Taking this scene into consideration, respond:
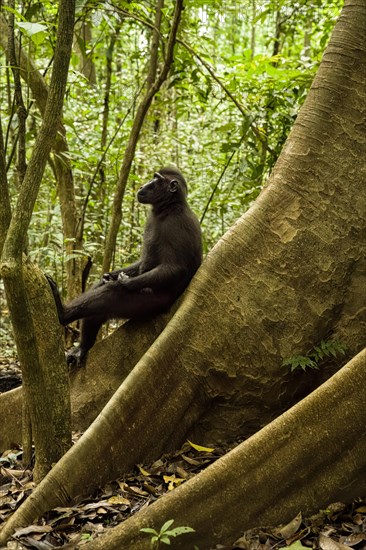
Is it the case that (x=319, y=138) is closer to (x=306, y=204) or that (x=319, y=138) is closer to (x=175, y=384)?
(x=306, y=204)

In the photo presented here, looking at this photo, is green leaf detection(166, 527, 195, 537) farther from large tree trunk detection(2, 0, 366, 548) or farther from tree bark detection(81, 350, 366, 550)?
large tree trunk detection(2, 0, 366, 548)

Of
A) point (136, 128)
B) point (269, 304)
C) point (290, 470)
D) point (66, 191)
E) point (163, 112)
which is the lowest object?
point (290, 470)

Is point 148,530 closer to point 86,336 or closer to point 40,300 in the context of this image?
point 40,300

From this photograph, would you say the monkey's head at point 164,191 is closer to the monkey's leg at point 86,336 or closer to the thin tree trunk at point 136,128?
the thin tree trunk at point 136,128

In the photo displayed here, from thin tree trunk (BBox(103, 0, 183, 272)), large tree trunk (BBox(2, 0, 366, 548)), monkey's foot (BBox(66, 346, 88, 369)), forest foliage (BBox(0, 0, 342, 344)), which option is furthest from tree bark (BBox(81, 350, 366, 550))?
thin tree trunk (BBox(103, 0, 183, 272))

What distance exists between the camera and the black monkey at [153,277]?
19.3 ft

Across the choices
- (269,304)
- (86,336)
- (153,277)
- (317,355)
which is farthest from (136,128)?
(317,355)

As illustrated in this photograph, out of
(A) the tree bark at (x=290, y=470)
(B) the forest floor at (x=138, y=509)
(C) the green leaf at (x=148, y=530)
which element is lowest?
(B) the forest floor at (x=138, y=509)

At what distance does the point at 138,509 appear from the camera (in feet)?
13.8

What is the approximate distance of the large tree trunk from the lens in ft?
15.7

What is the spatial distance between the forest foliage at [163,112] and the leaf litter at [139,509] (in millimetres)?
→ 2418

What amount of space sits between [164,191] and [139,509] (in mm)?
3704

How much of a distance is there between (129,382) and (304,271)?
1.52m

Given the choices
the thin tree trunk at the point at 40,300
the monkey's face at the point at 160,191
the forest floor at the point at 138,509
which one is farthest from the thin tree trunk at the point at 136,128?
the thin tree trunk at the point at 40,300
